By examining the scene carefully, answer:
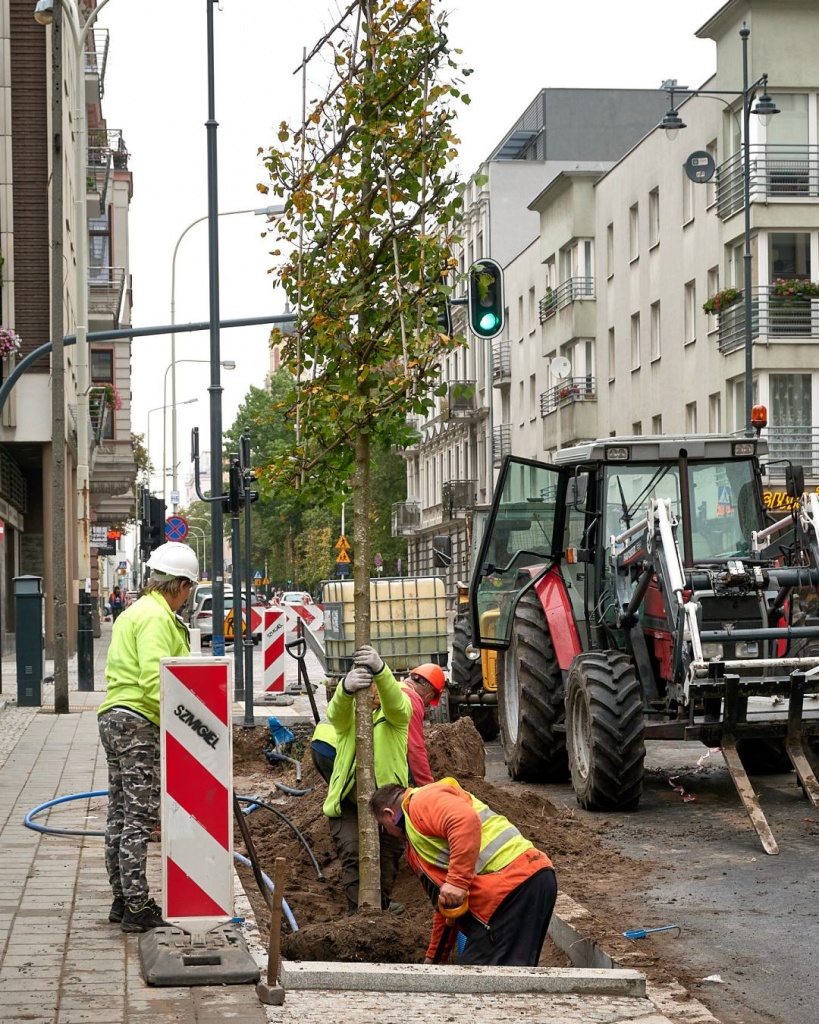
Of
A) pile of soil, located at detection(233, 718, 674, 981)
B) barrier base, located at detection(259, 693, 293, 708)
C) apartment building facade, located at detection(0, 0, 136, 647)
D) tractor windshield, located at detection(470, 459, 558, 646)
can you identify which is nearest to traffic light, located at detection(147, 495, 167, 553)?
apartment building facade, located at detection(0, 0, 136, 647)

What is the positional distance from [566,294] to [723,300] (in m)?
15.8

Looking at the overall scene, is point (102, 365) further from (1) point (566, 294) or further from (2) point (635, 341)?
(2) point (635, 341)

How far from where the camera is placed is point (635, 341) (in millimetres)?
48875

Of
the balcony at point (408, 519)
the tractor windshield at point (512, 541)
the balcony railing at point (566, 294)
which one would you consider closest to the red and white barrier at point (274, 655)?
the tractor windshield at point (512, 541)

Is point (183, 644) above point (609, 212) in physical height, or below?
below

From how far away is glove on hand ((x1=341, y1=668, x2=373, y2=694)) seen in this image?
7.95m

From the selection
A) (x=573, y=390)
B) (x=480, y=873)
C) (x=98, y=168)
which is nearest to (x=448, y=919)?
(x=480, y=873)

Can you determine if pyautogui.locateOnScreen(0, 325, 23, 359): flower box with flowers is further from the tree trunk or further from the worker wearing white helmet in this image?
the worker wearing white helmet

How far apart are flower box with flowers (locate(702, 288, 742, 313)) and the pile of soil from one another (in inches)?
1041

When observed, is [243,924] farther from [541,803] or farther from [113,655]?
[541,803]

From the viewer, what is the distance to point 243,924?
7812mm

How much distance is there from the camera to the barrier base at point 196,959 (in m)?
6.62

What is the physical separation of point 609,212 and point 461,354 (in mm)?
22303

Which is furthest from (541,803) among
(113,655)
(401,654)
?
(401,654)
